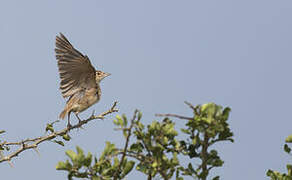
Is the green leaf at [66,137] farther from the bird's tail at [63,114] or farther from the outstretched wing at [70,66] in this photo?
the outstretched wing at [70,66]

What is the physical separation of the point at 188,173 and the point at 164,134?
32 cm

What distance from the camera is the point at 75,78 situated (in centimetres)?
764

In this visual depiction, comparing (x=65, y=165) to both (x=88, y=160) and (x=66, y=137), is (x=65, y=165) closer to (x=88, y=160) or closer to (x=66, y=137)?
(x=88, y=160)

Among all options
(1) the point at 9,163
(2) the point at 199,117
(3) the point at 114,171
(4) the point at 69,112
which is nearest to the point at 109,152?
(3) the point at 114,171

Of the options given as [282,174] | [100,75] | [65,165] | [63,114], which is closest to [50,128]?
[63,114]

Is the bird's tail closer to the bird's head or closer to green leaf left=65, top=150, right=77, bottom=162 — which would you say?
the bird's head

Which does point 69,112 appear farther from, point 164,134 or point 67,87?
point 164,134

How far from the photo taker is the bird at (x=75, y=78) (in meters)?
7.52

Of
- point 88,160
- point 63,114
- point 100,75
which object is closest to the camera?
point 88,160

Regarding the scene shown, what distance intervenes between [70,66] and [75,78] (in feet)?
0.72

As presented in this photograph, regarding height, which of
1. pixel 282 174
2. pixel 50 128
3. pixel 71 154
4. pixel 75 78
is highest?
pixel 75 78

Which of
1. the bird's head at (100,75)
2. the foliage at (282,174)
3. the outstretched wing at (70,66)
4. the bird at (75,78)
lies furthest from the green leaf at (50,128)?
the foliage at (282,174)

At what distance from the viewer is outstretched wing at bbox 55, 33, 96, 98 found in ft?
24.7

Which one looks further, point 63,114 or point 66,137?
point 63,114
